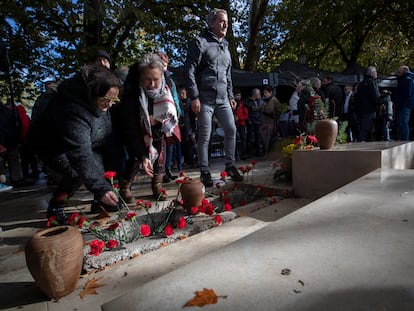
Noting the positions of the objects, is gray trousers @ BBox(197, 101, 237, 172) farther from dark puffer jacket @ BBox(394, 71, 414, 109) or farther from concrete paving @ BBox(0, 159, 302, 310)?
dark puffer jacket @ BBox(394, 71, 414, 109)

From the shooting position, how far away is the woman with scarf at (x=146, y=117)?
2766 millimetres

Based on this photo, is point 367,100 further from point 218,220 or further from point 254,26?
point 254,26

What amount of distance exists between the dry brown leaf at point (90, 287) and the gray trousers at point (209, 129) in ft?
7.03

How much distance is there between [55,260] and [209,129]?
2.44m

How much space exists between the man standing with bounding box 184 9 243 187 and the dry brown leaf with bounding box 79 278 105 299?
2.04 meters

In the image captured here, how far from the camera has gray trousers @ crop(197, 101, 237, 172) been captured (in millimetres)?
3545

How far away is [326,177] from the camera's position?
3.01 metres

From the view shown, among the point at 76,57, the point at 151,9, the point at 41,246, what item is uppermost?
the point at 151,9

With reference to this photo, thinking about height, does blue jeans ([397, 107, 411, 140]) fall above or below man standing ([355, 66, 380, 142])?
below

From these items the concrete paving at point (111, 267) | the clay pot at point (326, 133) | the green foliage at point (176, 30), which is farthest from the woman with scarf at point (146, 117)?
the green foliage at point (176, 30)

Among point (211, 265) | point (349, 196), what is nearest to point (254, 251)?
point (211, 265)

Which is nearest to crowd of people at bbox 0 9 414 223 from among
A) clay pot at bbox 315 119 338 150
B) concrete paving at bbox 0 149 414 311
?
concrete paving at bbox 0 149 414 311

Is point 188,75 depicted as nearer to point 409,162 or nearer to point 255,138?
point 409,162

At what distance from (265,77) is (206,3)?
4.02 m
